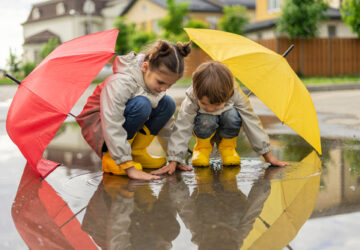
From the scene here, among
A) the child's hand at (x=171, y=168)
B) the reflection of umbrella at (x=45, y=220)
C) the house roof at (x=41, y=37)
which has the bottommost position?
the house roof at (x=41, y=37)

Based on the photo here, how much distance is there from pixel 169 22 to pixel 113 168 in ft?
80.9

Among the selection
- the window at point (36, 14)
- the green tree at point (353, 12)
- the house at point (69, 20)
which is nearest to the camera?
the green tree at point (353, 12)

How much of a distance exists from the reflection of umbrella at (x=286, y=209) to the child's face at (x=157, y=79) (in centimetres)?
90

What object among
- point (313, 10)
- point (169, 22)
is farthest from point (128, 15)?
point (313, 10)

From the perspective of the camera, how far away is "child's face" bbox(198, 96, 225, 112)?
307cm

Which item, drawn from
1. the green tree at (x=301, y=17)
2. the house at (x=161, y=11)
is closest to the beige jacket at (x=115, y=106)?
the green tree at (x=301, y=17)

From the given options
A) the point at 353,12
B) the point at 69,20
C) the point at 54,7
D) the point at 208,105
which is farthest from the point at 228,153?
the point at 54,7

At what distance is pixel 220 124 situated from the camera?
350 centimetres

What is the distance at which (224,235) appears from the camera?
196 cm

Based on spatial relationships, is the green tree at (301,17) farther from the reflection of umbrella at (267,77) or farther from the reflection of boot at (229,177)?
the reflection of boot at (229,177)

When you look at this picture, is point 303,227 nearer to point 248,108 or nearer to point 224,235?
point 224,235

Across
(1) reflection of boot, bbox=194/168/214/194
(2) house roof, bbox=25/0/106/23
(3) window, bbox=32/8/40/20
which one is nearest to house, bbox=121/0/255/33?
(2) house roof, bbox=25/0/106/23

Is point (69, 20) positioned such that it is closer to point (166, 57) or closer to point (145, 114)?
point (145, 114)

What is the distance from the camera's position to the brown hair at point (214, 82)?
9.71 ft
